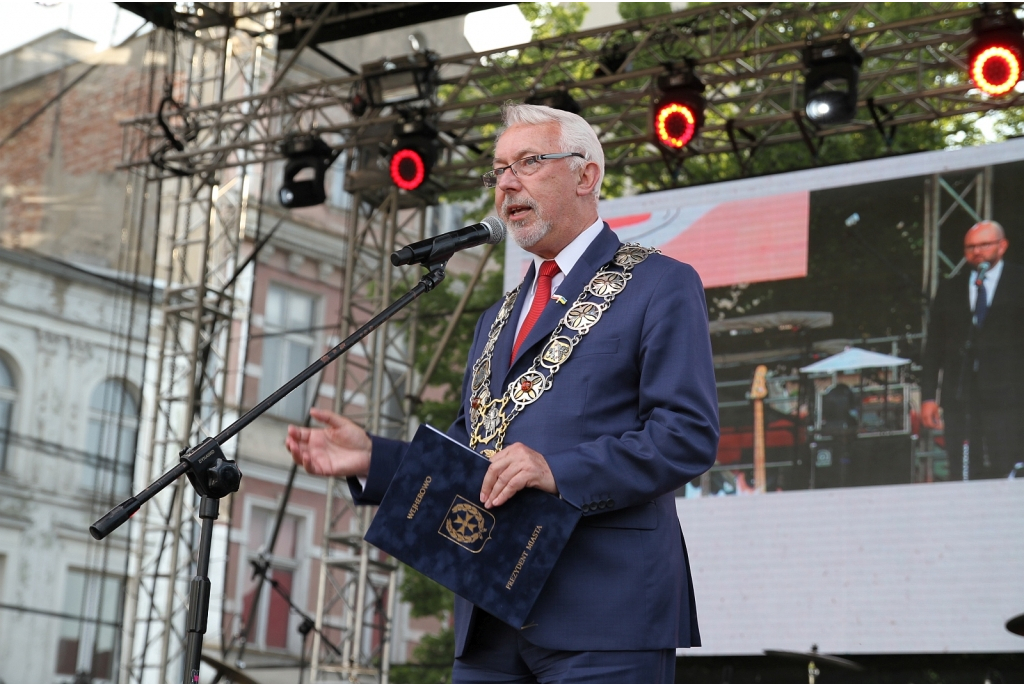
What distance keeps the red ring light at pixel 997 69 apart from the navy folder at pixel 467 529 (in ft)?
18.9

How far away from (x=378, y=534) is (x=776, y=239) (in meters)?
5.99

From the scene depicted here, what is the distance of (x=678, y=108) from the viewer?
25.8ft

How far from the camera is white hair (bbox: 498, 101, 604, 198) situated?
2.50 meters

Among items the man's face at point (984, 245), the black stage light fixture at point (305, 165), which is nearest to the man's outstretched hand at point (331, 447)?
the man's face at point (984, 245)

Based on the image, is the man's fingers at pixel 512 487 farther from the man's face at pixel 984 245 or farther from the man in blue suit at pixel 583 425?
the man's face at pixel 984 245

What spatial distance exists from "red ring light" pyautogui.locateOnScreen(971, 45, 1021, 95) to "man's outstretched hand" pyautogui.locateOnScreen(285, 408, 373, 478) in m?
5.77

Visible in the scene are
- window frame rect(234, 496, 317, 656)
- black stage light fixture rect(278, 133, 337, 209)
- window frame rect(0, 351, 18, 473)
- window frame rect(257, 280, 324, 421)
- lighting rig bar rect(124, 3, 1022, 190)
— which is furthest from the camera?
window frame rect(257, 280, 324, 421)

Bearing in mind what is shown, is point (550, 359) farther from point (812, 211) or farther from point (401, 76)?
point (401, 76)

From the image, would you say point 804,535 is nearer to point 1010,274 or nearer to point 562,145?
point 1010,274

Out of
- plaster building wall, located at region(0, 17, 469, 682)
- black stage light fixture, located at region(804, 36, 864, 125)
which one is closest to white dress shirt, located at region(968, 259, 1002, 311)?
black stage light fixture, located at region(804, 36, 864, 125)

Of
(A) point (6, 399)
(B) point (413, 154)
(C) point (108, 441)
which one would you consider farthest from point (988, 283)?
(A) point (6, 399)

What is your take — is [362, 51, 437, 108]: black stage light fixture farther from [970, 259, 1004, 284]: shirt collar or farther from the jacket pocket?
the jacket pocket

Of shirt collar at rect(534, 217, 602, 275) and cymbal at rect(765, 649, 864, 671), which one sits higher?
shirt collar at rect(534, 217, 602, 275)

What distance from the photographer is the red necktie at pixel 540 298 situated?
8.17ft
